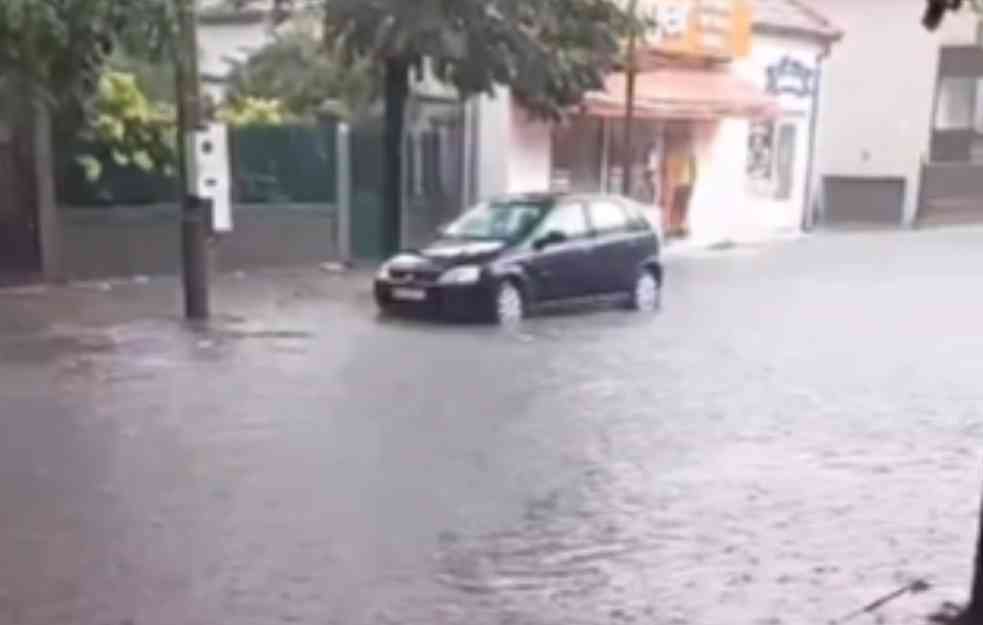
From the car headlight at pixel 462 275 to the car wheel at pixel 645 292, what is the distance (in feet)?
10.4

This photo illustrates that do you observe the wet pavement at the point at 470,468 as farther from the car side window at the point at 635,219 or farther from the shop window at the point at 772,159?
the shop window at the point at 772,159

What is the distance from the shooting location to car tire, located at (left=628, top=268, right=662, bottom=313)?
20094 mm

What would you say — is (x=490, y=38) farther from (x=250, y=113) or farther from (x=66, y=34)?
(x=66, y=34)

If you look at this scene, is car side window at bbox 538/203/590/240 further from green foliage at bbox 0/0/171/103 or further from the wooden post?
the wooden post

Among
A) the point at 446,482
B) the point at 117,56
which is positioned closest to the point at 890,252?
the point at 117,56

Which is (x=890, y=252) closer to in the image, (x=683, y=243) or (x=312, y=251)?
(x=683, y=243)

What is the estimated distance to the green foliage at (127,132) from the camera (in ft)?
67.5

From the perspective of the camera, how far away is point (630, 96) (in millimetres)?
27688

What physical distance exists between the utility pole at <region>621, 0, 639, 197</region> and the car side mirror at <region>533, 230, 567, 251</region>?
259 inches

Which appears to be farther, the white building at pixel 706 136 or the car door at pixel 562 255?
the white building at pixel 706 136

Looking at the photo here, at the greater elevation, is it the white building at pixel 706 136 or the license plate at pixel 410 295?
the white building at pixel 706 136

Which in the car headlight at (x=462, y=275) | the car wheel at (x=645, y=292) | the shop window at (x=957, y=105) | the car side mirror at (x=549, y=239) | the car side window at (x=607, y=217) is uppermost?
the shop window at (x=957, y=105)

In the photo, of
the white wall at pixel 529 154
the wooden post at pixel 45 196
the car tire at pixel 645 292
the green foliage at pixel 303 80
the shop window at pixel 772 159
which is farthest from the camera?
the shop window at pixel 772 159

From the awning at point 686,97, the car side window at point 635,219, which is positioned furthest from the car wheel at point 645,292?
the awning at point 686,97
